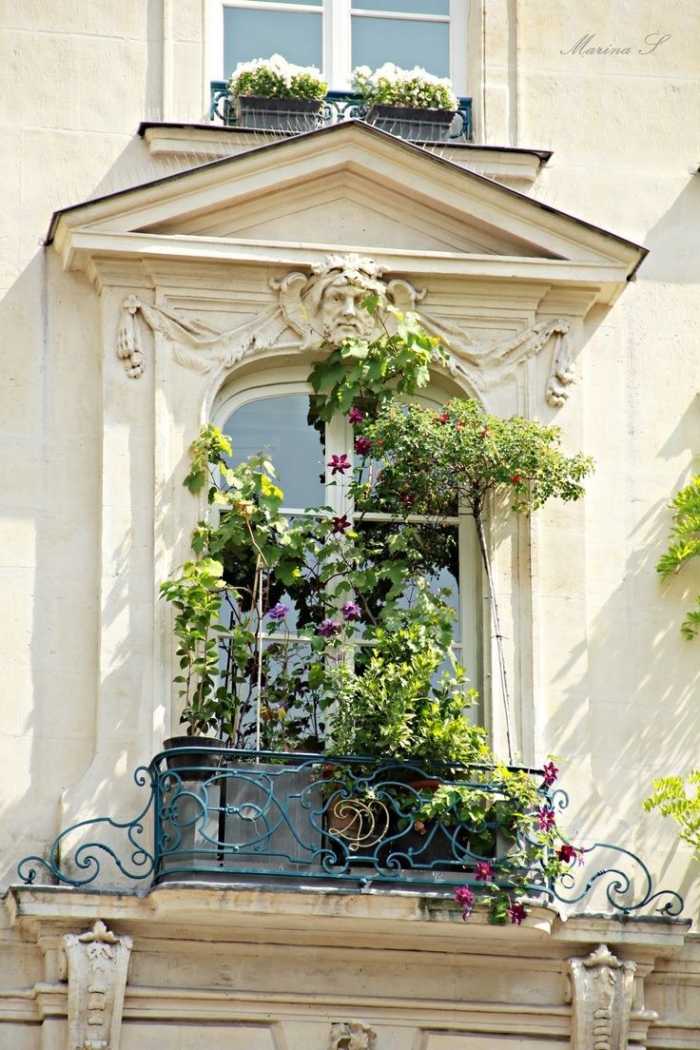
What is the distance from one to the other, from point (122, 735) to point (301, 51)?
143 inches

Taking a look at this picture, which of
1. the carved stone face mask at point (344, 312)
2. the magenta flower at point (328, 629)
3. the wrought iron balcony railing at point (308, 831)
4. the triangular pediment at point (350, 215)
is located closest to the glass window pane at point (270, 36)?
the triangular pediment at point (350, 215)

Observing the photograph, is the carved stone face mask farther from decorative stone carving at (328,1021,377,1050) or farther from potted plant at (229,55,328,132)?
decorative stone carving at (328,1021,377,1050)

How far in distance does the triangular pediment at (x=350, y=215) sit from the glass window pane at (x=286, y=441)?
0.72m

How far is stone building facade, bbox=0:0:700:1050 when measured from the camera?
1143 cm

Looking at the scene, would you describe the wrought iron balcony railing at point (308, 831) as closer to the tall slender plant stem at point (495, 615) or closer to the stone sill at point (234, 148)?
the tall slender plant stem at point (495, 615)

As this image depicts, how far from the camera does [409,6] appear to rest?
44.5 feet

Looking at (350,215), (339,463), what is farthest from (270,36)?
(339,463)

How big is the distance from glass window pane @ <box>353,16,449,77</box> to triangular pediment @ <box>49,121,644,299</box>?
89cm

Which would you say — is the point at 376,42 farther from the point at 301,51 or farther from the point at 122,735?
the point at 122,735

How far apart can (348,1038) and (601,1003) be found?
1057 mm

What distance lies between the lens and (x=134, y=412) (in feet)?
40.4

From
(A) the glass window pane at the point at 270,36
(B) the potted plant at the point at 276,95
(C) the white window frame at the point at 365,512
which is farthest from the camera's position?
(A) the glass window pane at the point at 270,36

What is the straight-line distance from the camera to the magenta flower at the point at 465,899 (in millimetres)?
11133

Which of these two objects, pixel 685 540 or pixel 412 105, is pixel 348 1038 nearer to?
pixel 685 540
